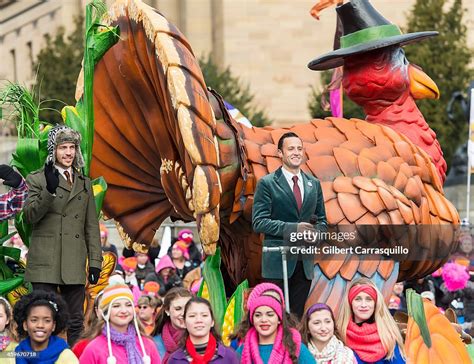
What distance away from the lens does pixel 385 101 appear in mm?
10266

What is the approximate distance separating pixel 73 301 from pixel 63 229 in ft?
1.42

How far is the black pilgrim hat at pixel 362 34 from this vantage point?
10.0 meters

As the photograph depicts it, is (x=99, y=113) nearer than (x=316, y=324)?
No

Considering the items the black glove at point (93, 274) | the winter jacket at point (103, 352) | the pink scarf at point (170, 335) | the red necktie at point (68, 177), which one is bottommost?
the pink scarf at point (170, 335)

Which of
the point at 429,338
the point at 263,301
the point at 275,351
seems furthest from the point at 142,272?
the point at 275,351

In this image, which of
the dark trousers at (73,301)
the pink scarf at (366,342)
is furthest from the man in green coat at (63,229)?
the pink scarf at (366,342)

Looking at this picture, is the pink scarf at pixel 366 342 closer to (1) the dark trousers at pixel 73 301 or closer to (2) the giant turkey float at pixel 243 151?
(2) the giant turkey float at pixel 243 151

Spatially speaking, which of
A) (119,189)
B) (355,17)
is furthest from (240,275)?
(355,17)

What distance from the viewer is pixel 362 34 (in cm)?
1011

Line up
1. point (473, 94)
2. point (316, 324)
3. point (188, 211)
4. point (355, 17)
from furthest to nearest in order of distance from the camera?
1. point (473, 94)
2. point (355, 17)
3. point (188, 211)
4. point (316, 324)

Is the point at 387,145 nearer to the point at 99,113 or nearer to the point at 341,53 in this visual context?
the point at 341,53

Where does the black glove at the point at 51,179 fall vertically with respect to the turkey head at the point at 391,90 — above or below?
below

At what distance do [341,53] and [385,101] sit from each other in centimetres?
49

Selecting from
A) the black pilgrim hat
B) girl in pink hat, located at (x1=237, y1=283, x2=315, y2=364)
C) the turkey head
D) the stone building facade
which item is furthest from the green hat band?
the stone building facade
